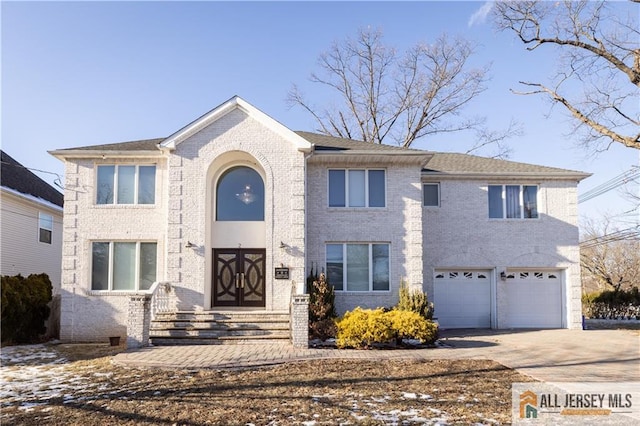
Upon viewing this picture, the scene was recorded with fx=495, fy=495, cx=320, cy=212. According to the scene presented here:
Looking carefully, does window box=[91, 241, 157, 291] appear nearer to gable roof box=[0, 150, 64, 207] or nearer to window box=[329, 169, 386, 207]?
gable roof box=[0, 150, 64, 207]

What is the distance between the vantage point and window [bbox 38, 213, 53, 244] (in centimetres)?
2028

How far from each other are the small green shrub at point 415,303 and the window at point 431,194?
3.94 metres

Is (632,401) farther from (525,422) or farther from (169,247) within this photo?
(169,247)

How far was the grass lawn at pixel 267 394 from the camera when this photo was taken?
22.1 feet

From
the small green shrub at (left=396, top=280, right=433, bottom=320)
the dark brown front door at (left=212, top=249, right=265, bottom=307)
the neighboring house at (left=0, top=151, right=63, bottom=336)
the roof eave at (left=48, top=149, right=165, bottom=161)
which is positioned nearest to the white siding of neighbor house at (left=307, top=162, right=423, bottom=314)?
the small green shrub at (left=396, top=280, right=433, bottom=320)

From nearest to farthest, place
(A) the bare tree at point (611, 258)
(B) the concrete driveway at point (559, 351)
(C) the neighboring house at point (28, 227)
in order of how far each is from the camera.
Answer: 1. (B) the concrete driveway at point (559, 351)
2. (C) the neighboring house at point (28, 227)
3. (A) the bare tree at point (611, 258)

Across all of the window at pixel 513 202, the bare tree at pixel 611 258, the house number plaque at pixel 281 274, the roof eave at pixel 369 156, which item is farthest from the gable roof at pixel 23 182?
the bare tree at pixel 611 258

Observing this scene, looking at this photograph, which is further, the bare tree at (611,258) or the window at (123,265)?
the bare tree at (611,258)

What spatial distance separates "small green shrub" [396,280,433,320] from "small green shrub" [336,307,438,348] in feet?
5.51

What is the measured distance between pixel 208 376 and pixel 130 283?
7.39 metres

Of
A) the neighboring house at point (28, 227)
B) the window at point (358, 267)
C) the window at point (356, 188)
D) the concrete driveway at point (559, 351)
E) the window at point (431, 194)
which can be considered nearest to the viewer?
the concrete driveway at point (559, 351)

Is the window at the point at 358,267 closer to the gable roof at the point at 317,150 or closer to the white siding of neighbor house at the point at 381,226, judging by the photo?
the white siding of neighbor house at the point at 381,226

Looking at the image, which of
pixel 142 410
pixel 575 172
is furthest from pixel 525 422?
pixel 575 172

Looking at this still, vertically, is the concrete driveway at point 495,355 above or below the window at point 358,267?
below
